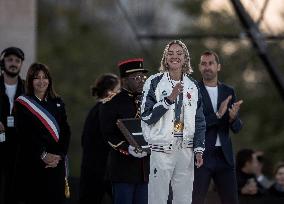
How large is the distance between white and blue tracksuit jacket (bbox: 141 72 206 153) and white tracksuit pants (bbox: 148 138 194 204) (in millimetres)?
100

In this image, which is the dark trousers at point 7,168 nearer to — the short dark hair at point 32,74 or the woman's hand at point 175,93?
the short dark hair at point 32,74

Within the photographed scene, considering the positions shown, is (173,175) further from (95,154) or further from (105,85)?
(95,154)

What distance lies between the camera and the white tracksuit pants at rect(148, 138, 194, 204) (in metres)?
11.0

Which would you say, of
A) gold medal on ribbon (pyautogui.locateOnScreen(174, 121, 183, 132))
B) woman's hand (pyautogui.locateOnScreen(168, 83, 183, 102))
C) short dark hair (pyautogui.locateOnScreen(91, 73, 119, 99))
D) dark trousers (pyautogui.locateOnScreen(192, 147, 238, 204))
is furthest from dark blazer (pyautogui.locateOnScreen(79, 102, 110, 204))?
woman's hand (pyautogui.locateOnScreen(168, 83, 183, 102))

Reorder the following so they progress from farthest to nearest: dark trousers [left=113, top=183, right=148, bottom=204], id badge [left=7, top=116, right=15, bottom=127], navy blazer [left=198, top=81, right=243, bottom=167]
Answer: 1. id badge [left=7, top=116, right=15, bottom=127]
2. navy blazer [left=198, top=81, right=243, bottom=167]
3. dark trousers [left=113, top=183, right=148, bottom=204]

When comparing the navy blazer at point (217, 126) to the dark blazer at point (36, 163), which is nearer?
the dark blazer at point (36, 163)

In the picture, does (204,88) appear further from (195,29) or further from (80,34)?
(80,34)

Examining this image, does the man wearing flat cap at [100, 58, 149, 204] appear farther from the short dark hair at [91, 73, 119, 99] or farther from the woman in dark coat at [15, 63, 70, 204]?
the short dark hair at [91, 73, 119, 99]

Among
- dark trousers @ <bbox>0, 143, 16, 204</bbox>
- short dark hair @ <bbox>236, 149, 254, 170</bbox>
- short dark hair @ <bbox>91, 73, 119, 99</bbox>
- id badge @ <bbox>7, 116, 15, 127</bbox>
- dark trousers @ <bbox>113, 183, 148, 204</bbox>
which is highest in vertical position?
short dark hair @ <bbox>91, 73, 119, 99</bbox>

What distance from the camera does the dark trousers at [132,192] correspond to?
12227 mm

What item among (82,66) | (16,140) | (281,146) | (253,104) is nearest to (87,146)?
(16,140)

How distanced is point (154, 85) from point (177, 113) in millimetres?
315

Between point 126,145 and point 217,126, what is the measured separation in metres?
0.90

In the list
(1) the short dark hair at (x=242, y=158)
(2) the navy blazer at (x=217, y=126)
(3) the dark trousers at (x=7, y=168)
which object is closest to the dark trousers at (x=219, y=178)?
(2) the navy blazer at (x=217, y=126)
